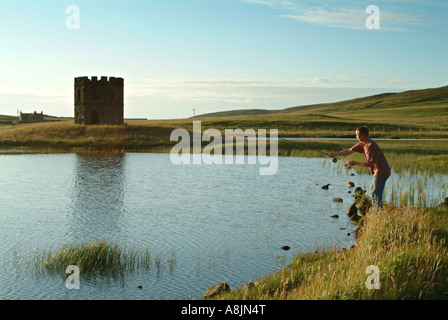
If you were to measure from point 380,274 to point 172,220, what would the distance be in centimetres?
1067

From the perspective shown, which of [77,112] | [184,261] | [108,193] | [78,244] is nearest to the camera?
[184,261]

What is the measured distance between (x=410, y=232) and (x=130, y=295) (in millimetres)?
6868

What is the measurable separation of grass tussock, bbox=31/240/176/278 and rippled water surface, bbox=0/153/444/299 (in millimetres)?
316

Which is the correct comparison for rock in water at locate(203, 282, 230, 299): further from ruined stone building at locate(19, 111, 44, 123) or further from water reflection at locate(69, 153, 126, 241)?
ruined stone building at locate(19, 111, 44, 123)

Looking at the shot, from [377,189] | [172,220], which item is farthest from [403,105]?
[377,189]

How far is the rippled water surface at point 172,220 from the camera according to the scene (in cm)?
1165

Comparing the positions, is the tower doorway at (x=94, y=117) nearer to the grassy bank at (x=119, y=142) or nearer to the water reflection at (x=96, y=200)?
the grassy bank at (x=119, y=142)

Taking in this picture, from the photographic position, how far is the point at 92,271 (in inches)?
483

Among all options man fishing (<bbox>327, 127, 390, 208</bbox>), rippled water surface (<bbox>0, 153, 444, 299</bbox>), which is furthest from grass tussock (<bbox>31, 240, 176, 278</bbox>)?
man fishing (<bbox>327, 127, 390, 208</bbox>)

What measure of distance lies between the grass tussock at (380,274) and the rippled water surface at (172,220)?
166 cm

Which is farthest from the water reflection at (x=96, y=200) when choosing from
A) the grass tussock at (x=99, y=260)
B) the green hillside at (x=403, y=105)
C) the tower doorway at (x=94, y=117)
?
the green hillside at (x=403, y=105)

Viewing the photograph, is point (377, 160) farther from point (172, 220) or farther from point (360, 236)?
point (172, 220)
